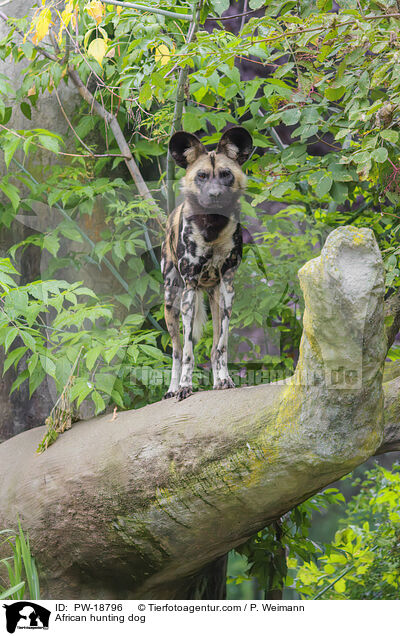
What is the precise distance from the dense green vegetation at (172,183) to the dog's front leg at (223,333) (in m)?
0.36

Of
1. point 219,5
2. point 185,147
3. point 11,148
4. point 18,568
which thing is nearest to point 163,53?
point 219,5

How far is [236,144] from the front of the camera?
2498 millimetres

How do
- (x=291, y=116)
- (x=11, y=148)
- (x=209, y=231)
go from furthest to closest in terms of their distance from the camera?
Result: (x=11, y=148), (x=291, y=116), (x=209, y=231)

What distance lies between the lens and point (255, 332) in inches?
139

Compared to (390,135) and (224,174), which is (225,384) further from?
(390,135)

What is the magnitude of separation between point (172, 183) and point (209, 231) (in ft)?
2.66

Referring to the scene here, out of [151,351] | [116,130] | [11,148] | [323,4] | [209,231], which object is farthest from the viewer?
[116,130]

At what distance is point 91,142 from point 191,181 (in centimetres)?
153

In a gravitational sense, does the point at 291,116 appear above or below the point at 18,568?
above

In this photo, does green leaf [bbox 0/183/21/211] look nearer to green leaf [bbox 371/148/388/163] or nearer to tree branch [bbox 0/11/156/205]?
tree branch [bbox 0/11/156/205]

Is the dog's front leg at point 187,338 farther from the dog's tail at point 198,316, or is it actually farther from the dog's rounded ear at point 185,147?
the dog's rounded ear at point 185,147

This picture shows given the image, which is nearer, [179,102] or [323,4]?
[323,4]
